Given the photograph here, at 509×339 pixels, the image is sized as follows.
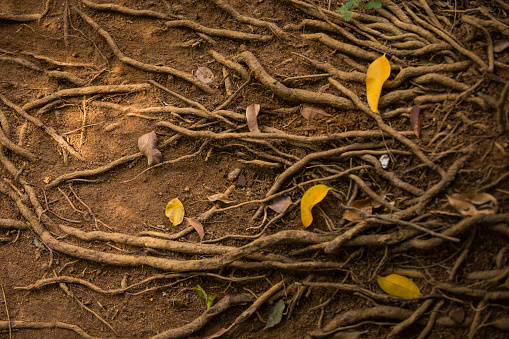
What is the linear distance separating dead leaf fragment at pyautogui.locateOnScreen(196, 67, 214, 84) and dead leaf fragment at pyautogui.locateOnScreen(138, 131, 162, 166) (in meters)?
0.50

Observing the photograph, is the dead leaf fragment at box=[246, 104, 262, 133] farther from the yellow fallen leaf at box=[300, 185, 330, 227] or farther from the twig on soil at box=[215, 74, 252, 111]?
the yellow fallen leaf at box=[300, 185, 330, 227]

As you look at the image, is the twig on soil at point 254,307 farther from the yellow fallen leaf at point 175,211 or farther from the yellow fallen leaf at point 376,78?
the yellow fallen leaf at point 376,78

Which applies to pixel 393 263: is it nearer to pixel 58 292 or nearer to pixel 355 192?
pixel 355 192

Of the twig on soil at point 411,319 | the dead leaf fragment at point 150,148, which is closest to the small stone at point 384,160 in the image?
the twig on soil at point 411,319

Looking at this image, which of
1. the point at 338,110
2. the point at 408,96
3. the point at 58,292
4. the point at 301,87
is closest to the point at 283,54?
the point at 301,87

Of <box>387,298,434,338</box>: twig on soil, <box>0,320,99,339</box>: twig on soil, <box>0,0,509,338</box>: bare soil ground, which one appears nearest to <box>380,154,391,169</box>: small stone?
<box>0,0,509,338</box>: bare soil ground

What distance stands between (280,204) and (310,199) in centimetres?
20

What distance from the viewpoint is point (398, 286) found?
1.95 metres

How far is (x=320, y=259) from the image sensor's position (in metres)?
2.10

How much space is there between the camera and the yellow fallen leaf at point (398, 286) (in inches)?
76.1

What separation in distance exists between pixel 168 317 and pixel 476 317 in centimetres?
167

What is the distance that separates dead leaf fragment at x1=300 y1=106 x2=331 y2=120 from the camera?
231 centimetres

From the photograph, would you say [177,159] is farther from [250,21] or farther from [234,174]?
[250,21]

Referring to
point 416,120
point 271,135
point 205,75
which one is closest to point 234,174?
point 271,135
